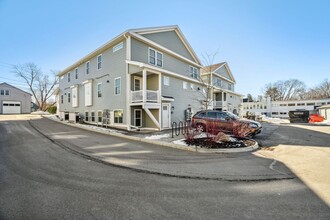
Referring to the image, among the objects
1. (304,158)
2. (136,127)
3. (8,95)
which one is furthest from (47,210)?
(8,95)

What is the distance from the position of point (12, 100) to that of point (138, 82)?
119 feet

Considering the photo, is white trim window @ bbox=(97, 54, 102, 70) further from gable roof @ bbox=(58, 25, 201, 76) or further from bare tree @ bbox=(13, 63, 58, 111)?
bare tree @ bbox=(13, 63, 58, 111)

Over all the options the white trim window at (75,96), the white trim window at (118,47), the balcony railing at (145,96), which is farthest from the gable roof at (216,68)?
the white trim window at (75,96)

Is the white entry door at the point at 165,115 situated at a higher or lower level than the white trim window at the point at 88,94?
lower

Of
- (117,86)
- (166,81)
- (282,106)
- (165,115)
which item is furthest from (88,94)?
(282,106)

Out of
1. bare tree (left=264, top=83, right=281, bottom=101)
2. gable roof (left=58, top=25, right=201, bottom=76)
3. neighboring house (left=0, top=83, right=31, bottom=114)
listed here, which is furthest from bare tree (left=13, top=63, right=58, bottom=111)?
bare tree (left=264, top=83, right=281, bottom=101)

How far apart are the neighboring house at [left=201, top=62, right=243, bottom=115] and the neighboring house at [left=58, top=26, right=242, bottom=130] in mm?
5505

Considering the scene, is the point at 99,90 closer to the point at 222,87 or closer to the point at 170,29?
the point at 170,29

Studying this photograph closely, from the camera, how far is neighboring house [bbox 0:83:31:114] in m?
33.4

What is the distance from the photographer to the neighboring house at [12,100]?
33.4 metres

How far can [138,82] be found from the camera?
574 inches

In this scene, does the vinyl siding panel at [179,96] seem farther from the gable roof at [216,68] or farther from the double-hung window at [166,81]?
the gable roof at [216,68]

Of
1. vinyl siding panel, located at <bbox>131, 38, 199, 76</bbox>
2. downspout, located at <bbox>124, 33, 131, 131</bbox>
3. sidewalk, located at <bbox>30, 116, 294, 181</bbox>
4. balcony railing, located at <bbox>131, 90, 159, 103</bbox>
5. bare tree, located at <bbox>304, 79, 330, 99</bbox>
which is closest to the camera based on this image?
sidewalk, located at <bbox>30, 116, 294, 181</bbox>

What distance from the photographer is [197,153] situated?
695 cm
